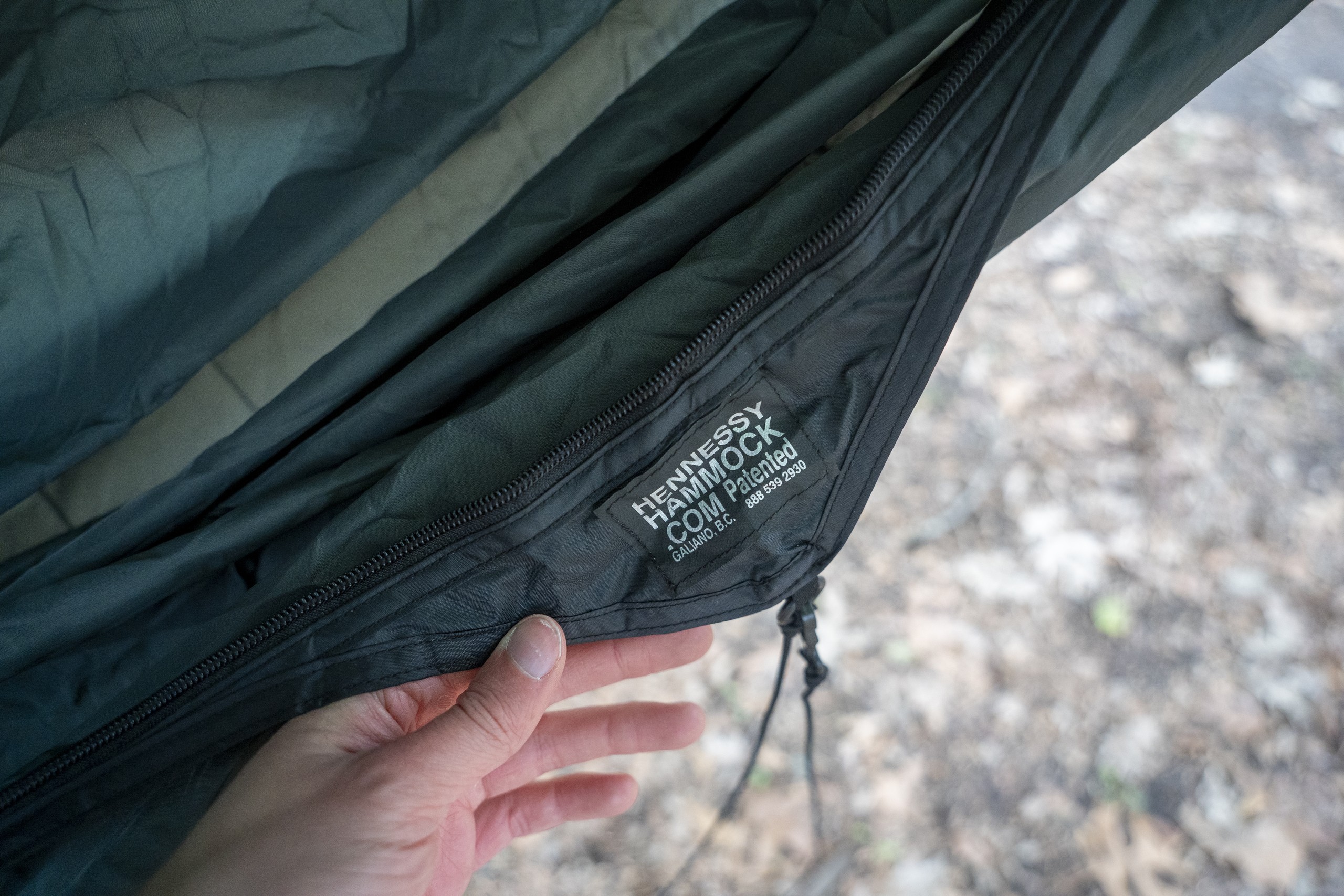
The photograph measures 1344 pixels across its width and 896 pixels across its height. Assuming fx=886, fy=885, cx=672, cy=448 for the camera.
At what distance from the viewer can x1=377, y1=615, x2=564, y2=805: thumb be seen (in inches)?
27.3

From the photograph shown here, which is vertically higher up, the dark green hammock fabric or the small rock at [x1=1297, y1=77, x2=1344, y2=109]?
the dark green hammock fabric

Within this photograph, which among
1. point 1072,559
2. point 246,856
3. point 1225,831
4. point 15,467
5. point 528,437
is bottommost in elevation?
point 1225,831

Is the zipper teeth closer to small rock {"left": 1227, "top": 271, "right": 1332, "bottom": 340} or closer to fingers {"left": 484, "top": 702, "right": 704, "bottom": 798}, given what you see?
fingers {"left": 484, "top": 702, "right": 704, "bottom": 798}

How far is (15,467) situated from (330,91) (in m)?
0.41

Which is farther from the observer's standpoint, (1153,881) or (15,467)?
(1153,881)

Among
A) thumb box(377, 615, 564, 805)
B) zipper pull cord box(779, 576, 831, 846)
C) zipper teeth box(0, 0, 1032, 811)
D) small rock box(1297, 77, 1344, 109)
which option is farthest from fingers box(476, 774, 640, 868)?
small rock box(1297, 77, 1344, 109)

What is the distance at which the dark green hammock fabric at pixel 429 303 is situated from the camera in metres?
0.67

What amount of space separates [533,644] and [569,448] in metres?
0.16

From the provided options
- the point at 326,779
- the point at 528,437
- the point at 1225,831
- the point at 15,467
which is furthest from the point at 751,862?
the point at 15,467

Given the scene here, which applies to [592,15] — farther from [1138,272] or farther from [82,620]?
[1138,272]

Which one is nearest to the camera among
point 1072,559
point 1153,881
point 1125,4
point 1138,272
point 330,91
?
point 1125,4

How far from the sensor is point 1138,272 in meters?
1.73

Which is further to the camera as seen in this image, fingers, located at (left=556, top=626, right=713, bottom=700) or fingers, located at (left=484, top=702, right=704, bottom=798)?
fingers, located at (left=484, top=702, right=704, bottom=798)

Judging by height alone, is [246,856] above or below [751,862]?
above
